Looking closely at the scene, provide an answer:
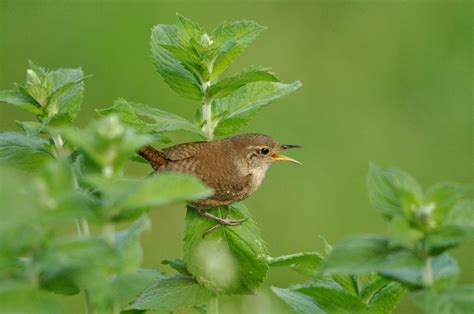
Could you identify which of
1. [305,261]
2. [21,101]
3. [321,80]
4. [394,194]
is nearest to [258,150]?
[21,101]

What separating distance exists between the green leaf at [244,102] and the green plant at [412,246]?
69 cm

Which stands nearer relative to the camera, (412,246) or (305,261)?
(412,246)

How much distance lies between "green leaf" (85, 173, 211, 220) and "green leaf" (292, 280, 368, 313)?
0.36 meters

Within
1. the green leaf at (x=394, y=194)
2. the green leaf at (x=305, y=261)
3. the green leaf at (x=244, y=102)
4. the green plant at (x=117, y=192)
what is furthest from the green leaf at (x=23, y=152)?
the green leaf at (x=394, y=194)

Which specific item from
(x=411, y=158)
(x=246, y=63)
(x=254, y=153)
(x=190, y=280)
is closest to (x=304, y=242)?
(x=411, y=158)

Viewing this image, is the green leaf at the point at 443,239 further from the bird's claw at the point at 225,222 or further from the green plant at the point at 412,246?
the bird's claw at the point at 225,222

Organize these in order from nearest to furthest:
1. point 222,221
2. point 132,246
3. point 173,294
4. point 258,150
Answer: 1. point 132,246
2. point 173,294
3. point 222,221
4. point 258,150

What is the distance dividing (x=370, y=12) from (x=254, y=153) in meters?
4.18

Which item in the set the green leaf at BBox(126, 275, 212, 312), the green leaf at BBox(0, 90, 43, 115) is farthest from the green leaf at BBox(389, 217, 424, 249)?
the green leaf at BBox(0, 90, 43, 115)

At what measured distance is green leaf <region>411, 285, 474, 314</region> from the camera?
150 cm

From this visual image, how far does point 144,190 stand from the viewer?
1.46m

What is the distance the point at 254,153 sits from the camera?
3.03 metres

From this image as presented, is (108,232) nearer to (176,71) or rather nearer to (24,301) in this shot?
(24,301)

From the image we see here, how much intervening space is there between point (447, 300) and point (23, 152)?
1011 mm
